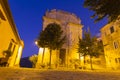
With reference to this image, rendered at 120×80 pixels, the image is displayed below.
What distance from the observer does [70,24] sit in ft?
85.3

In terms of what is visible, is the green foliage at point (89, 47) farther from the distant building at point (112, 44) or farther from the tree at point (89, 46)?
the distant building at point (112, 44)

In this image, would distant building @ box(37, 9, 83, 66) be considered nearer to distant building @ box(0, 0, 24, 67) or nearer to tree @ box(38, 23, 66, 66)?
tree @ box(38, 23, 66, 66)

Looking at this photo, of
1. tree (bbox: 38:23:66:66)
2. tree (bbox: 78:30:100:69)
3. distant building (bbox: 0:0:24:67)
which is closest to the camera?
distant building (bbox: 0:0:24:67)

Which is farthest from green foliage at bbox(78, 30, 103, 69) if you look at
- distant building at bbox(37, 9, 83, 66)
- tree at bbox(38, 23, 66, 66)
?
distant building at bbox(37, 9, 83, 66)

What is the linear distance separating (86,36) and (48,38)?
4.96m

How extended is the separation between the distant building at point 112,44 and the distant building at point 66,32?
5047 mm

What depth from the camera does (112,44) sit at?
71.3ft

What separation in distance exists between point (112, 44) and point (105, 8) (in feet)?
53.6

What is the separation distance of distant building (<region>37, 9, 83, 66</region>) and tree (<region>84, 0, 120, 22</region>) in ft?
49.1

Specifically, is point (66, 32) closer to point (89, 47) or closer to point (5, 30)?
point (89, 47)

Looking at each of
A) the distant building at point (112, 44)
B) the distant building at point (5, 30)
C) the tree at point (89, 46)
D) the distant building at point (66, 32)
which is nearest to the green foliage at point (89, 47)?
the tree at point (89, 46)

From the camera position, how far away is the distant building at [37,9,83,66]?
22609 millimetres

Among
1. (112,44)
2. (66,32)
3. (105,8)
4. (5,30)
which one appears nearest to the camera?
(105,8)

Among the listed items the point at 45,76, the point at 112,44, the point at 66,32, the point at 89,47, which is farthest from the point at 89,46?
the point at 45,76
